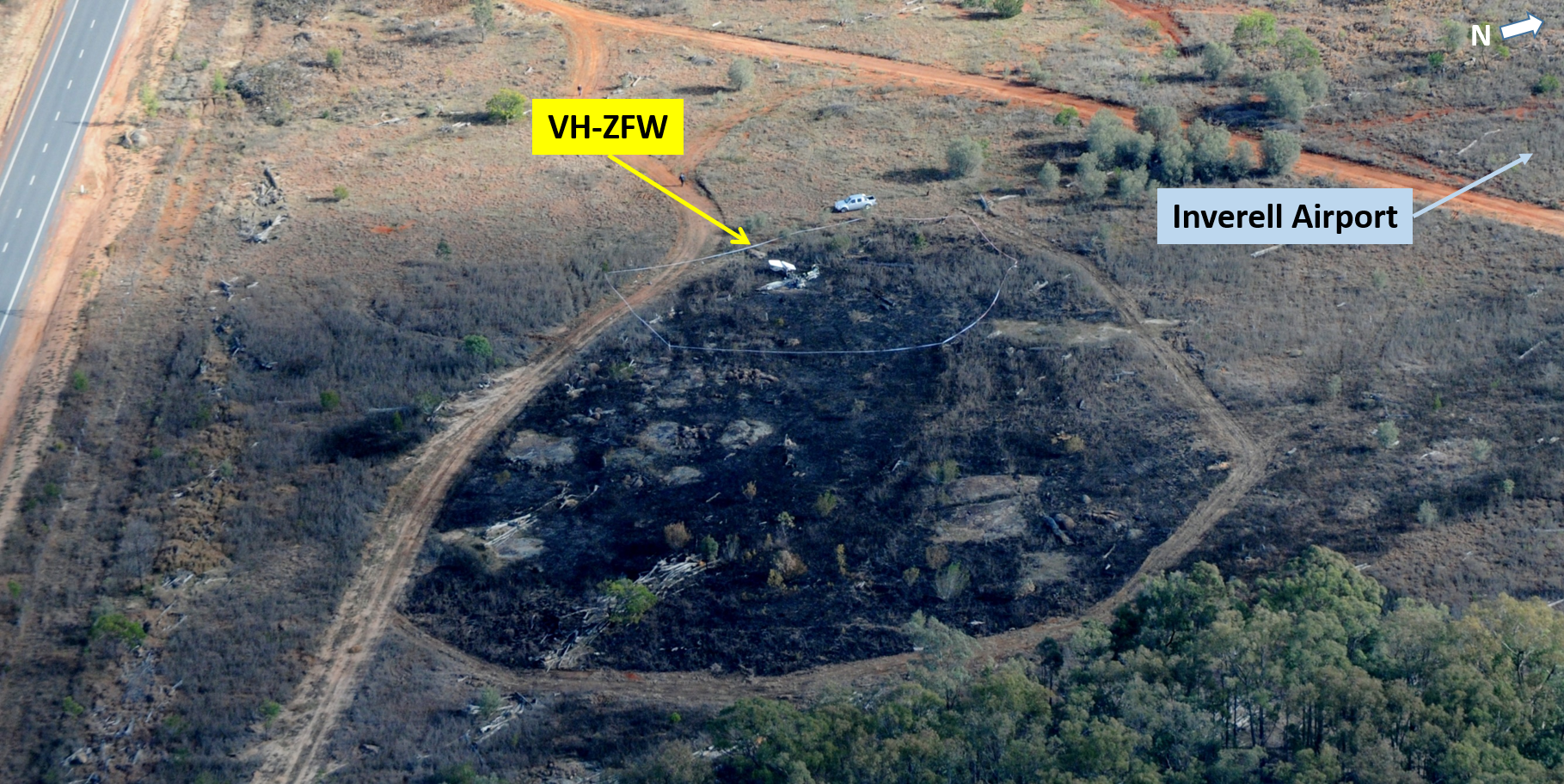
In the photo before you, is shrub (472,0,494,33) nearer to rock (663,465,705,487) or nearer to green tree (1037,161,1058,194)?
green tree (1037,161,1058,194)

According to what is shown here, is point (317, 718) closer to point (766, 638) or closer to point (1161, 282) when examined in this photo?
point (766, 638)

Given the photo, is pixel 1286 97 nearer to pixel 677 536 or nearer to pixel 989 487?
pixel 989 487

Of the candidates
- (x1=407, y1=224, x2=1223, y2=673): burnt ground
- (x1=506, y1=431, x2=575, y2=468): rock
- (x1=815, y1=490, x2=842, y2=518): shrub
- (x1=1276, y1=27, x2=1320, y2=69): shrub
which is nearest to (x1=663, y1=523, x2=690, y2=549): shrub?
(x1=407, y1=224, x2=1223, y2=673): burnt ground

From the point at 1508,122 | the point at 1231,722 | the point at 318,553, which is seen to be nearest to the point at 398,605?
the point at 318,553

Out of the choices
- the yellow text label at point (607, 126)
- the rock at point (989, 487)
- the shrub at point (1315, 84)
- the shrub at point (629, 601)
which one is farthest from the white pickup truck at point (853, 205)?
the shrub at point (629, 601)

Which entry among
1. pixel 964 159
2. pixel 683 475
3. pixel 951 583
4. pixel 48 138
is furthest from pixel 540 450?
pixel 48 138
